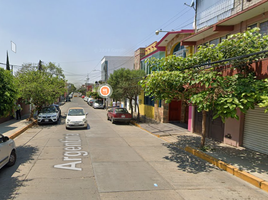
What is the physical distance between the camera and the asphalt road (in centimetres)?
489

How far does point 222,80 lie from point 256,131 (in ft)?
11.5

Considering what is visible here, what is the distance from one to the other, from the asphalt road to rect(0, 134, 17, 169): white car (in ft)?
0.88

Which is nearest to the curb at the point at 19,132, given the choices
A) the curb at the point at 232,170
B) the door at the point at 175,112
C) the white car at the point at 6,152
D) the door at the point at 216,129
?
the white car at the point at 6,152

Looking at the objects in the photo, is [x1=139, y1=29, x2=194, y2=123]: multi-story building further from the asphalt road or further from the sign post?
the asphalt road

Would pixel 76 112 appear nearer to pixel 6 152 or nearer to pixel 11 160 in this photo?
pixel 11 160

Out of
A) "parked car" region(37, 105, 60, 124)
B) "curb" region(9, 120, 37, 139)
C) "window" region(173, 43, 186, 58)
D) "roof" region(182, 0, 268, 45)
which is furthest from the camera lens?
"parked car" region(37, 105, 60, 124)

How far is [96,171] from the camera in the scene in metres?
6.36

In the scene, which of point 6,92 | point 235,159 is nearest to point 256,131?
point 235,159

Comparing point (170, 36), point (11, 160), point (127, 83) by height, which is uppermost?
point (170, 36)

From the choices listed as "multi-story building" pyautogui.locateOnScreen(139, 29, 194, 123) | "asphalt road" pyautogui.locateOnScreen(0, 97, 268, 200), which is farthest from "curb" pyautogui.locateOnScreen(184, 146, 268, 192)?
"multi-story building" pyautogui.locateOnScreen(139, 29, 194, 123)

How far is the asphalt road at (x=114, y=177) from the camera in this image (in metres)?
4.89

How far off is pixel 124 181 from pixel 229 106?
→ 387cm

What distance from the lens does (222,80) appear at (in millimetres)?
7008

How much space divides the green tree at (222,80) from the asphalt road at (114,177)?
7.16ft
